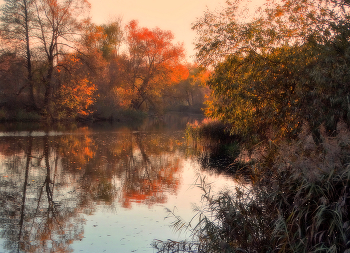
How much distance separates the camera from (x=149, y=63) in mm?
47750

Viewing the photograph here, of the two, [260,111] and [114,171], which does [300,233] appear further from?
[114,171]

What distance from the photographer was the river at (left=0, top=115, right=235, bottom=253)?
641 cm

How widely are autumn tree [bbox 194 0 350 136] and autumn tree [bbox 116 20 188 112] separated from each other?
103 ft

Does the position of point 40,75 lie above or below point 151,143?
above

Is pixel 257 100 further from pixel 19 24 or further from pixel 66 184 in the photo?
pixel 19 24

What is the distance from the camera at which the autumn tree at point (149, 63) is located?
46.4 m

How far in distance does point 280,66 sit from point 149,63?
121ft

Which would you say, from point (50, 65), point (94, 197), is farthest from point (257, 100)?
point (50, 65)

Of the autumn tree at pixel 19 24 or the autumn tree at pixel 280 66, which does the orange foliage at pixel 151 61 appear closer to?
the autumn tree at pixel 19 24

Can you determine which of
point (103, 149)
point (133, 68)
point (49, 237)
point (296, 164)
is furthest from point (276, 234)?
point (133, 68)

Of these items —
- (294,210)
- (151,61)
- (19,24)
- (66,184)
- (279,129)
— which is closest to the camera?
(294,210)

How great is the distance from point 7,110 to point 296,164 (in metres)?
35.3

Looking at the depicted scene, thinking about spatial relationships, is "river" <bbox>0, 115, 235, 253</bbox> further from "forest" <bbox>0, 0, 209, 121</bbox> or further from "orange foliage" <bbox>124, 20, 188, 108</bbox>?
"orange foliage" <bbox>124, 20, 188, 108</bbox>

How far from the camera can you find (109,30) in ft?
186
